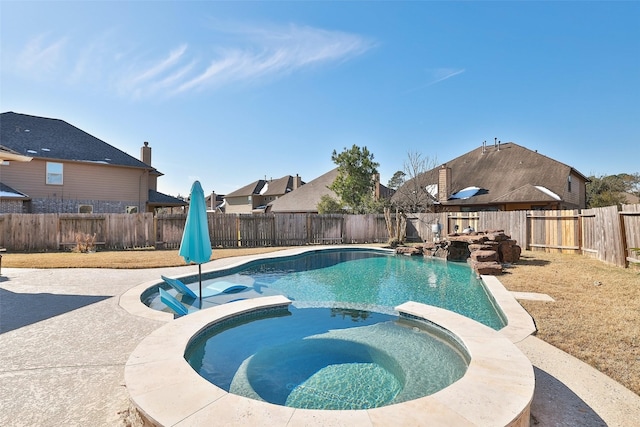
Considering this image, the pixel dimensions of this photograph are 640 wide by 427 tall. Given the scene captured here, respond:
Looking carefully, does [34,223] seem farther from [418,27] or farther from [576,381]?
[576,381]

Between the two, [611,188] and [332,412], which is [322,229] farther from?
[611,188]

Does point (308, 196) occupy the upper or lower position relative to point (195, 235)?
upper

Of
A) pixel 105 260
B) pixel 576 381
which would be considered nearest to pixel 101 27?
pixel 105 260

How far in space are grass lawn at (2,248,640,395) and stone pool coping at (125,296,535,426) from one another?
1.47 metres

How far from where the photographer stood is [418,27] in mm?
10891

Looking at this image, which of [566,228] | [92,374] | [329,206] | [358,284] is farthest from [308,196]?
[92,374]

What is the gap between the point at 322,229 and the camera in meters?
18.5

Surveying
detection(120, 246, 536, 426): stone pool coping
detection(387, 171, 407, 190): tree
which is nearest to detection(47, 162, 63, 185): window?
detection(120, 246, 536, 426): stone pool coping

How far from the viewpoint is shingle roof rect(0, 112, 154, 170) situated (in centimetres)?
1884

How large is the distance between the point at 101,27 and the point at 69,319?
886 cm

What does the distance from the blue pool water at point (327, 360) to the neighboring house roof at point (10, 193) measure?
19.3m

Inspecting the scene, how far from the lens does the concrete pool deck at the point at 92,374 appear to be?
102 inches

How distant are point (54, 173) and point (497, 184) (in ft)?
93.7

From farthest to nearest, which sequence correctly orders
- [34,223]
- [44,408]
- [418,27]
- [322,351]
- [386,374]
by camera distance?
[34,223]
[418,27]
[322,351]
[386,374]
[44,408]
